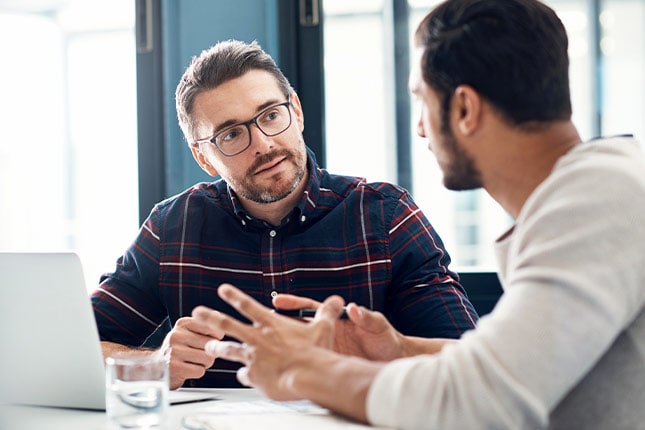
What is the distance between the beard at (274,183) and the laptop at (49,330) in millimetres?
681

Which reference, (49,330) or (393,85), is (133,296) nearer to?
(49,330)

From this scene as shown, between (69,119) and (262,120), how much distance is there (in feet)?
5.13

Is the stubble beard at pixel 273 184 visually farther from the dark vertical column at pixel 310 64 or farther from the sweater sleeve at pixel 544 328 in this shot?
the sweater sleeve at pixel 544 328

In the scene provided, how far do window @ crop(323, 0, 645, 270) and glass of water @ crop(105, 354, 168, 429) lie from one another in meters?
1.51

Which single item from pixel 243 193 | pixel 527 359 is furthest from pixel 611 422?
pixel 243 193

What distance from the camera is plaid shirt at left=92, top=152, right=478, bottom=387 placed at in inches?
65.9

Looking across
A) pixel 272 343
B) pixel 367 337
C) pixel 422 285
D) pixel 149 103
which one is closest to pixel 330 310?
pixel 272 343

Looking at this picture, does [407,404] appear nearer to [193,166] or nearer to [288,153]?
[288,153]

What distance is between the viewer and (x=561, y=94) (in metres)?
1.04

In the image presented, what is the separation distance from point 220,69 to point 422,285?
712mm

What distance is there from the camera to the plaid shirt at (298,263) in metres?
1.67

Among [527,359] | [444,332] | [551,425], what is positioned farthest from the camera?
[444,332]

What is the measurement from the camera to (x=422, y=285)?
5.45 feet

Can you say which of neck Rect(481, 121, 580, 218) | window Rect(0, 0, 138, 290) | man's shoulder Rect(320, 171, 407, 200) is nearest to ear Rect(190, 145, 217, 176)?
man's shoulder Rect(320, 171, 407, 200)
